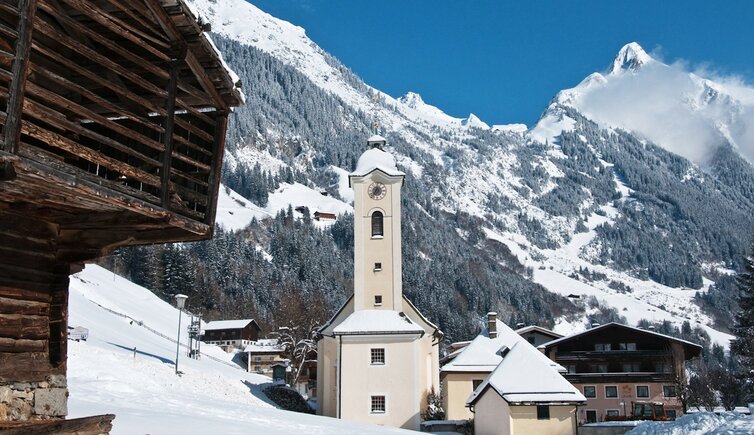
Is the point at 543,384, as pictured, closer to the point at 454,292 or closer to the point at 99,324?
the point at 99,324

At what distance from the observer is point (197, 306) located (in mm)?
113312

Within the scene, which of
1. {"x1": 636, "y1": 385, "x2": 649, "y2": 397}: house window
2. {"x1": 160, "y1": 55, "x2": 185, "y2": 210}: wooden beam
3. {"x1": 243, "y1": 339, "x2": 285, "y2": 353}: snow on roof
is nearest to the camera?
{"x1": 160, "y1": 55, "x2": 185, "y2": 210}: wooden beam

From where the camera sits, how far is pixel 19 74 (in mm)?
7449

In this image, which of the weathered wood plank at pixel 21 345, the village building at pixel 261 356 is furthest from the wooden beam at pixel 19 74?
the village building at pixel 261 356

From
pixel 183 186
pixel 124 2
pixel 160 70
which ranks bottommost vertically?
pixel 183 186

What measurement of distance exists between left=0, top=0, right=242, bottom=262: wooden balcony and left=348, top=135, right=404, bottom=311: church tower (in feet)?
119

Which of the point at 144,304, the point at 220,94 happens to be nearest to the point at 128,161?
the point at 220,94

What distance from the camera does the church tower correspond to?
47.5m

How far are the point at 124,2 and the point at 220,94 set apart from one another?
6.69ft

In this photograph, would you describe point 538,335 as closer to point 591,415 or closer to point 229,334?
point 591,415

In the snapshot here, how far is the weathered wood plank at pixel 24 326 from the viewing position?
30.5ft

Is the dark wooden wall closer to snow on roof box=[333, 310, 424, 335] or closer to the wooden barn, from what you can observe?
the wooden barn

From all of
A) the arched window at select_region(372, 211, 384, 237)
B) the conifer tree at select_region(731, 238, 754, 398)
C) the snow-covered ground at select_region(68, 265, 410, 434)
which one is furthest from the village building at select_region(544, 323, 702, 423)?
the snow-covered ground at select_region(68, 265, 410, 434)

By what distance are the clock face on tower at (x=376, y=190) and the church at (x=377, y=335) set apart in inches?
2.6
